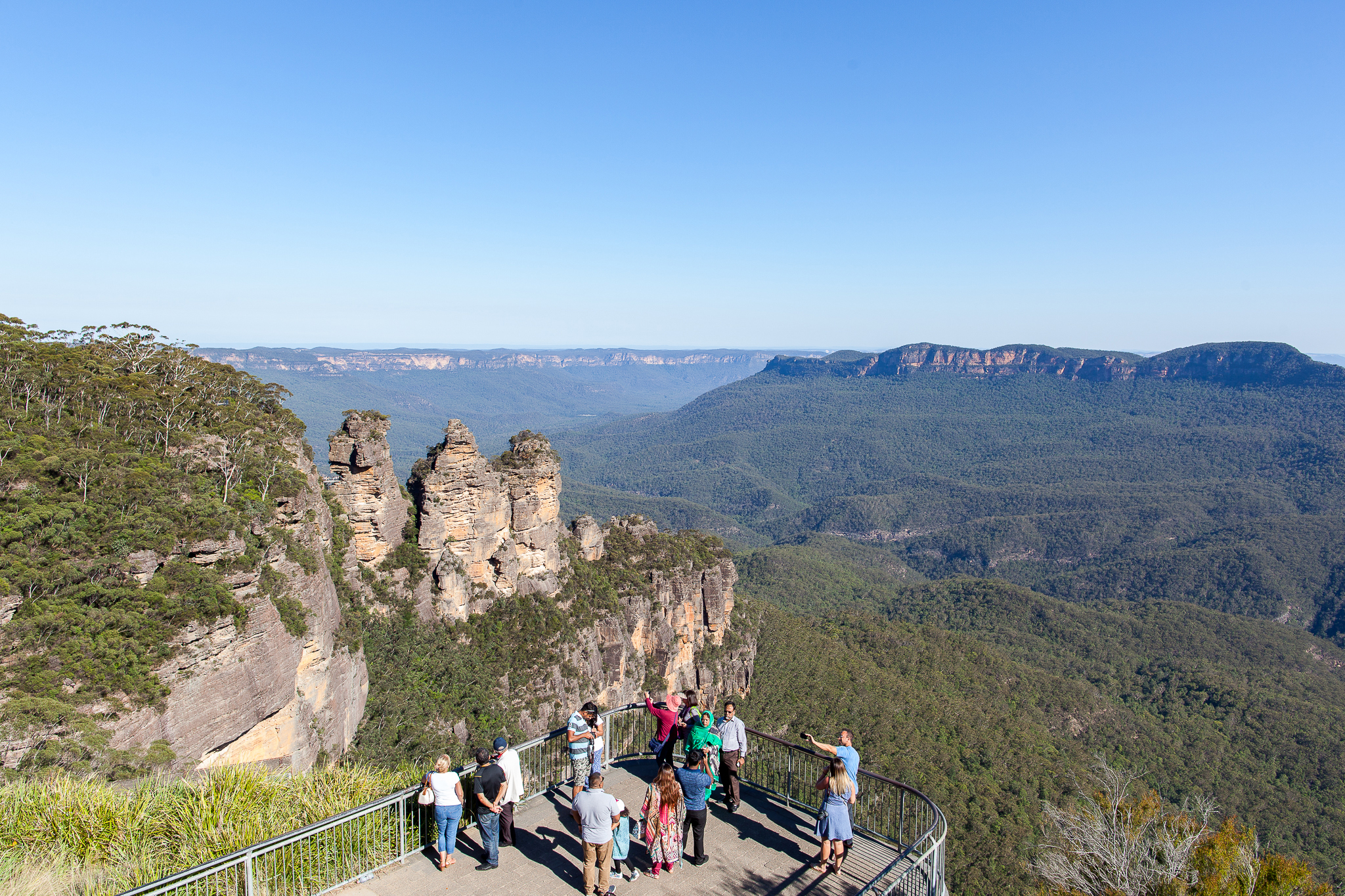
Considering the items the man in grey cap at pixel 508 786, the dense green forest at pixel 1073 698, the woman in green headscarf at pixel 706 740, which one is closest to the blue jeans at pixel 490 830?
Answer: the man in grey cap at pixel 508 786

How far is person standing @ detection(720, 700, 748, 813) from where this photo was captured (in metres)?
12.3

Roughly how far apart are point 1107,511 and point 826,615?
13317 cm

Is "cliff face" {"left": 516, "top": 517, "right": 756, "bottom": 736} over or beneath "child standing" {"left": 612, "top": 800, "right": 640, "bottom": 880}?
beneath

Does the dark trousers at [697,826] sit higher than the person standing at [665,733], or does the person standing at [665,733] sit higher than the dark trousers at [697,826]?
the person standing at [665,733]

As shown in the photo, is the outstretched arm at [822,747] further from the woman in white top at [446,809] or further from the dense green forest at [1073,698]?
the dense green forest at [1073,698]

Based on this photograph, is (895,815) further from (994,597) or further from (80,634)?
(994,597)

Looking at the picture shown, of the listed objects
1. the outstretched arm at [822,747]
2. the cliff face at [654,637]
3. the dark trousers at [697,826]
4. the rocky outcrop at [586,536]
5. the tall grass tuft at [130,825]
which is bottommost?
the cliff face at [654,637]

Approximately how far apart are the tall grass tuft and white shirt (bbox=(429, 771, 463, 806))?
5.97 ft

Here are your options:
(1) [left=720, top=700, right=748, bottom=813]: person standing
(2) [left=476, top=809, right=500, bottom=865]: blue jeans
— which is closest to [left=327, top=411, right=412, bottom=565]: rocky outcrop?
(2) [left=476, top=809, right=500, bottom=865]: blue jeans

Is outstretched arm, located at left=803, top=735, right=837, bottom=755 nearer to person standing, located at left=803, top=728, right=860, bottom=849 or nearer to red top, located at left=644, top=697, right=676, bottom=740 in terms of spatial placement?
person standing, located at left=803, top=728, right=860, bottom=849

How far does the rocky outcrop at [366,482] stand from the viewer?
32094mm

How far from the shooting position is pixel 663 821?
1026 centimetres

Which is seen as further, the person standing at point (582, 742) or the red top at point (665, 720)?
the red top at point (665, 720)

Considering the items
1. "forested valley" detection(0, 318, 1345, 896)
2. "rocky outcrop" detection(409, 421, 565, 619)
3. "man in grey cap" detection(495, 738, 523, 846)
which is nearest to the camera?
"man in grey cap" detection(495, 738, 523, 846)
